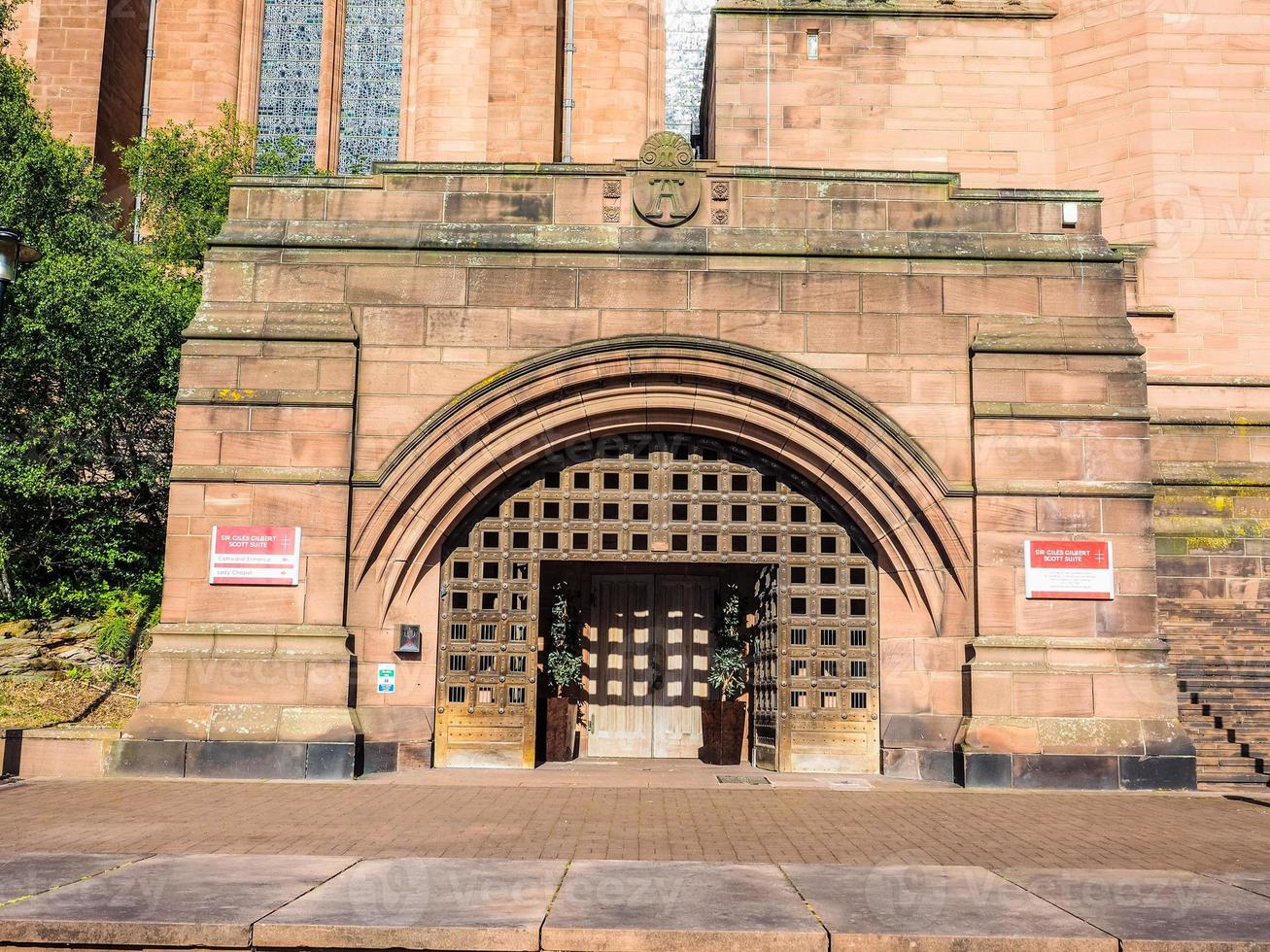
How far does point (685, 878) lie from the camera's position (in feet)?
21.7

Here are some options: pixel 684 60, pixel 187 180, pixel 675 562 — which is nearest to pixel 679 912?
pixel 675 562

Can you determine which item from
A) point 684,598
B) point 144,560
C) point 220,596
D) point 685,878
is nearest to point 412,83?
point 144,560

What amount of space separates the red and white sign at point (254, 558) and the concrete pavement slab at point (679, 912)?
21.7 feet

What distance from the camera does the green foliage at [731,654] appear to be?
14.6 metres

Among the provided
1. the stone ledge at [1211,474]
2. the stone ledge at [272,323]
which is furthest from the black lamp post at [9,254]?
the stone ledge at [1211,474]

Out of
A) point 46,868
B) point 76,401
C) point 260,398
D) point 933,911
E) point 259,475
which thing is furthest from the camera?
point 76,401

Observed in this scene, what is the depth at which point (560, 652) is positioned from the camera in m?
14.8

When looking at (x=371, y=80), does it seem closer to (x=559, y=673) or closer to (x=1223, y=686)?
(x=559, y=673)

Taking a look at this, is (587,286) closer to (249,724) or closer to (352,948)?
(249,724)

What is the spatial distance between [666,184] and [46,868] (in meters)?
9.53

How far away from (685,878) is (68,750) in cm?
804

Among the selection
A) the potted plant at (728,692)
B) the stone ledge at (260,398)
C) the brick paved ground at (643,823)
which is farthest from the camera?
the potted plant at (728,692)

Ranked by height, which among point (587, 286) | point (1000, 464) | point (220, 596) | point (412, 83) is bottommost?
point (220, 596)

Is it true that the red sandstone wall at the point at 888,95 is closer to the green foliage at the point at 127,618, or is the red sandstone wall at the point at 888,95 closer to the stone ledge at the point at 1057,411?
the stone ledge at the point at 1057,411
